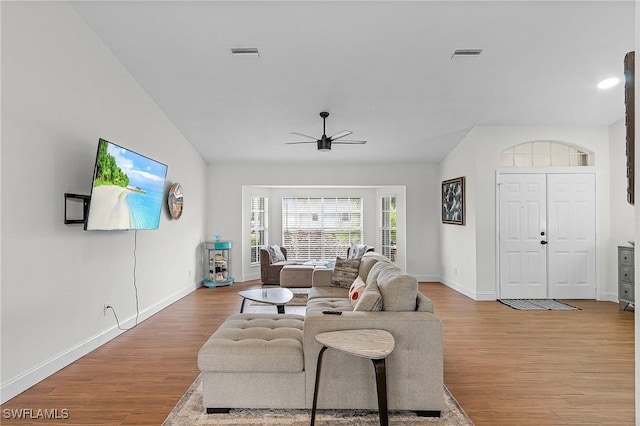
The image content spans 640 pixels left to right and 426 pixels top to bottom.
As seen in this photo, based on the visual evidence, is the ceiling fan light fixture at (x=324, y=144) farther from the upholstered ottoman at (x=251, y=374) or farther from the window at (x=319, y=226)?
the window at (x=319, y=226)

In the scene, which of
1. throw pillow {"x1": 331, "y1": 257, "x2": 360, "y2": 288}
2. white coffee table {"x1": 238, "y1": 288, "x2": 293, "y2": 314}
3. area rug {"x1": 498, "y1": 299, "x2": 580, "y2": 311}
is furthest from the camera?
area rug {"x1": 498, "y1": 299, "x2": 580, "y2": 311}

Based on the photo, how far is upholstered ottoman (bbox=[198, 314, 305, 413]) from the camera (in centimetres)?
261

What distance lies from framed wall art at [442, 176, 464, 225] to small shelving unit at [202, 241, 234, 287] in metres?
4.15

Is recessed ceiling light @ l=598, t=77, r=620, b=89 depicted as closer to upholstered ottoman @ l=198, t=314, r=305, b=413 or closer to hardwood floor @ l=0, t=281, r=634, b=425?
hardwood floor @ l=0, t=281, r=634, b=425

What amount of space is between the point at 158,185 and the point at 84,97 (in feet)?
4.20

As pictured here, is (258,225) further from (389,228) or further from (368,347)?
(368,347)

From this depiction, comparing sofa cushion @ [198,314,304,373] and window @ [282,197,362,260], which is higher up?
window @ [282,197,362,260]

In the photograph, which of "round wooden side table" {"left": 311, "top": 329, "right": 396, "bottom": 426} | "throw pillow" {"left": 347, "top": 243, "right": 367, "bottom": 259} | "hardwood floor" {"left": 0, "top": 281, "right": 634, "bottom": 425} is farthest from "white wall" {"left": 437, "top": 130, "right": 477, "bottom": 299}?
"round wooden side table" {"left": 311, "top": 329, "right": 396, "bottom": 426}

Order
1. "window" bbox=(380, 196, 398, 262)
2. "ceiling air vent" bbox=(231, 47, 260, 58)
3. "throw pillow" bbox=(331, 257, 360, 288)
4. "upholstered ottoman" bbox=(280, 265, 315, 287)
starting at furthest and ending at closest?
"window" bbox=(380, 196, 398, 262) → "upholstered ottoman" bbox=(280, 265, 315, 287) → "throw pillow" bbox=(331, 257, 360, 288) → "ceiling air vent" bbox=(231, 47, 260, 58)

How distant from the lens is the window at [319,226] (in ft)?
31.5

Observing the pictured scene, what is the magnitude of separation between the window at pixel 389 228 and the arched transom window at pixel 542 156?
108 inches

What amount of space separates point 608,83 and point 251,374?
539 centimetres

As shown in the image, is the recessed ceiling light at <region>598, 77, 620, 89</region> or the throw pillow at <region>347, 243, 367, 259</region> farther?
the throw pillow at <region>347, 243, 367, 259</region>

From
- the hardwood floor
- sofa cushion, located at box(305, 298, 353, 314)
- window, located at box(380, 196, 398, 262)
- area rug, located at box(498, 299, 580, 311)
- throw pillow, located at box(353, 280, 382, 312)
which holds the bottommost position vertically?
the hardwood floor
